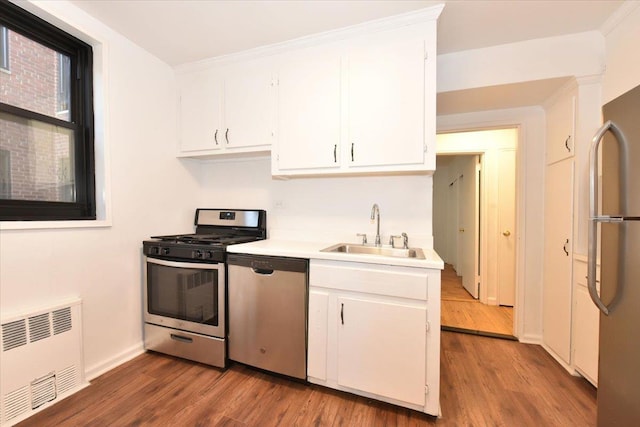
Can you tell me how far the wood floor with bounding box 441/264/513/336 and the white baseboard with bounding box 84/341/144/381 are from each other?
9.28 feet

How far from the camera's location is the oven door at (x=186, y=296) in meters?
1.89

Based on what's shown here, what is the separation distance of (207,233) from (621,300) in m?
2.78

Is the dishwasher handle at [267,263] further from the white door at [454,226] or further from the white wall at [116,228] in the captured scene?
the white door at [454,226]

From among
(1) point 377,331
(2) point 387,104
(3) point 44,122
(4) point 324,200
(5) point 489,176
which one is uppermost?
(2) point 387,104

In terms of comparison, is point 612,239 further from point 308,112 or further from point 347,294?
point 308,112

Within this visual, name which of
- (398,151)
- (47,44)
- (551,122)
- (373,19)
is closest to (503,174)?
(551,122)

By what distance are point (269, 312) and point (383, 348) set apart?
0.77 m

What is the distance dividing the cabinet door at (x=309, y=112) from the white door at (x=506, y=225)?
103 inches

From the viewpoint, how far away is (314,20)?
1.76m

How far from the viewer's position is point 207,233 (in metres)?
2.57

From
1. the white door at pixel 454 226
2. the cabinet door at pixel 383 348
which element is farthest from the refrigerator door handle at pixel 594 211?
the white door at pixel 454 226

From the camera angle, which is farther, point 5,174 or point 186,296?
→ point 186,296

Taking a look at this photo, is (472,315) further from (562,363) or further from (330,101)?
(330,101)

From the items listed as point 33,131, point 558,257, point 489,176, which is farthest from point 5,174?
point 489,176
